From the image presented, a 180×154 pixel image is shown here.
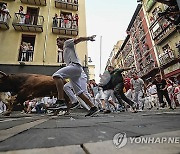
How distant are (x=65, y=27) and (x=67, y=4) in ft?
8.93

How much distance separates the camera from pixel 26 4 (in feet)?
48.6

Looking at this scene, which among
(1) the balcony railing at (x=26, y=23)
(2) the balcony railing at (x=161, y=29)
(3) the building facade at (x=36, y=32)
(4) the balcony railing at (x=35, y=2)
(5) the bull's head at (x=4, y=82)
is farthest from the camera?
(2) the balcony railing at (x=161, y=29)

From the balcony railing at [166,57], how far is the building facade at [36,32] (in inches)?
436

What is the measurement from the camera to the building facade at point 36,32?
12.7 m

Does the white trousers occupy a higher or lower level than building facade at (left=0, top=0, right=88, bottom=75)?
lower

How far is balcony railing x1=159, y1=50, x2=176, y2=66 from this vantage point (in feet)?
63.4

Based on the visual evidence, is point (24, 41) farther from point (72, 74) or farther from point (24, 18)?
point (72, 74)

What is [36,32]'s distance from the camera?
14.2 metres

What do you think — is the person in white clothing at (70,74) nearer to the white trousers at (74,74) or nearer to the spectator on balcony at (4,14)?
the white trousers at (74,74)

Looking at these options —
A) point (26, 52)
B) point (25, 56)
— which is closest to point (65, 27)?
point (26, 52)

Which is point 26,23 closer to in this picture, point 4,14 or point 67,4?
point 4,14

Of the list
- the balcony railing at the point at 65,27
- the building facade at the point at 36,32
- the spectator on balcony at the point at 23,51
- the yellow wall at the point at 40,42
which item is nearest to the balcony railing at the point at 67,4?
the building facade at the point at 36,32

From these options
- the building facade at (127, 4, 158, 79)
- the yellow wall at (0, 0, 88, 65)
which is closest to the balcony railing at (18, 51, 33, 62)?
the yellow wall at (0, 0, 88, 65)

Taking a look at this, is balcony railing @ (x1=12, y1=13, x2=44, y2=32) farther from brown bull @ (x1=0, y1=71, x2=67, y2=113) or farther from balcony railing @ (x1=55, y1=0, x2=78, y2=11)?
brown bull @ (x1=0, y1=71, x2=67, y2=113)
